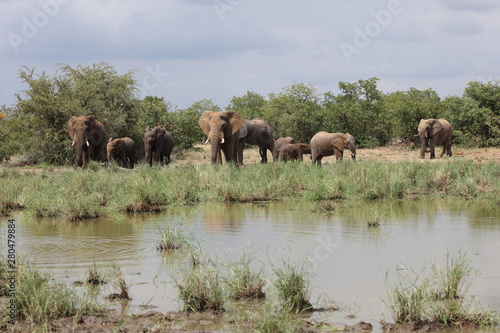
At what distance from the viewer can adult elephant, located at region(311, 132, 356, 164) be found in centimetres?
2448

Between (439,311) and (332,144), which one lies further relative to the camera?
(332,144)

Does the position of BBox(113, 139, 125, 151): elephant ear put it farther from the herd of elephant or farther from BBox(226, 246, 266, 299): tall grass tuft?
BBox(226, 246, 266, 299): tall grass tuft

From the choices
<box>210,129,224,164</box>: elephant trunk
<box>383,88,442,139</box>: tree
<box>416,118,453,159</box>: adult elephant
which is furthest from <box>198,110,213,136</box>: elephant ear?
<box>383,88,442,139</box>: tree

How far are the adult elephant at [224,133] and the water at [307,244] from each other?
830cm

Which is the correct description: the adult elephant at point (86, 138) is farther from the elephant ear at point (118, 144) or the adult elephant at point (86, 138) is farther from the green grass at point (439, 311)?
the green grass at point (439, 311)

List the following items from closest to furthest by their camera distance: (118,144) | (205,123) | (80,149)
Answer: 1. (205,123)
2. (80,149)
3. (118,144)

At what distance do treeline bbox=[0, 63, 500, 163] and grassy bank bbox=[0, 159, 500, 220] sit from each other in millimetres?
11916

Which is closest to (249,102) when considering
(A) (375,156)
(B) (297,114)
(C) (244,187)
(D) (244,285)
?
(B) (297,114)

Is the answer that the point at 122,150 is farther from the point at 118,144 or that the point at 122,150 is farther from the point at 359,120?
the point at 359,120

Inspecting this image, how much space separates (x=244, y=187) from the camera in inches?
608

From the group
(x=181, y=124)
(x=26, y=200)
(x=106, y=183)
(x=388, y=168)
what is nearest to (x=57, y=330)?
(x=26, y=200)

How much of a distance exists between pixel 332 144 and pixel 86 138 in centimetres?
947

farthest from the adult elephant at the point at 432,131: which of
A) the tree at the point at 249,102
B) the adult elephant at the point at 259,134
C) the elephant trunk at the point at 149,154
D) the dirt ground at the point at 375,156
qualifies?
the tree at the point at 249,102

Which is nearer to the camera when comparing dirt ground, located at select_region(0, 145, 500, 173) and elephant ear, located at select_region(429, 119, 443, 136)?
dirt ground, located at select_region(0, 145, 500, 173)
